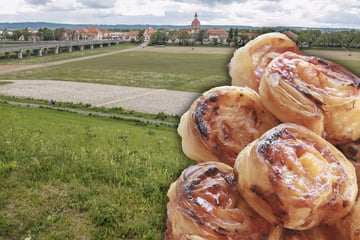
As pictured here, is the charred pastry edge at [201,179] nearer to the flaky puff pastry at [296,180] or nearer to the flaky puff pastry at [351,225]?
the flaky puff pastry at [296,180]

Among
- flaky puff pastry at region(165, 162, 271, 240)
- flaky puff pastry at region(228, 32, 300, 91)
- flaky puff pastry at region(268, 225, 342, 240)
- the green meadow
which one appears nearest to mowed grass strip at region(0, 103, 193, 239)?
the green meadow

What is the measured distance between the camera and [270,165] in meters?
1.31

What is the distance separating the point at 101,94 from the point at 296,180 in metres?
37.4

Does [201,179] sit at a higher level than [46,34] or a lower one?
higher

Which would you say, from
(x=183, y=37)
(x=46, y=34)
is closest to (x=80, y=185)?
(x=183, y=37)

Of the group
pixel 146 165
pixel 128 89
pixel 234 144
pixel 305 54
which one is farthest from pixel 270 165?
pixel 128 89

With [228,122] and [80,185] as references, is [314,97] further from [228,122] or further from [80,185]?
[80,185]

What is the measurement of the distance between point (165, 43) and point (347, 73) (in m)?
145

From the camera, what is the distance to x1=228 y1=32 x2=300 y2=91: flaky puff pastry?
1820mm

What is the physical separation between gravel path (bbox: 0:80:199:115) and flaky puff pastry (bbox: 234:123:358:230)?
2734cm

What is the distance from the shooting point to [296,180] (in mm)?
1294

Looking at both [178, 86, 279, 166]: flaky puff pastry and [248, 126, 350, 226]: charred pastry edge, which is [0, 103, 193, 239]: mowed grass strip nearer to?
[178, 86, 279, 166]: flaky puff pastry

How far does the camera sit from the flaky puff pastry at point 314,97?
147cm

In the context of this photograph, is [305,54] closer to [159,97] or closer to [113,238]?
[113,238]
